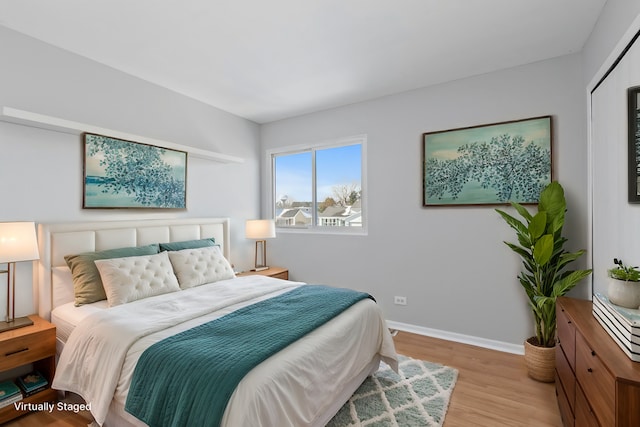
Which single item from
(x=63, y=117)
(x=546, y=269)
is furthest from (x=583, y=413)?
(x=63, y=117)

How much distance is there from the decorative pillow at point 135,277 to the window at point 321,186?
2.07m

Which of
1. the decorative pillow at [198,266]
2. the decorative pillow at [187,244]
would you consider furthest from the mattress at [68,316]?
the decorative pillow at [187,244]

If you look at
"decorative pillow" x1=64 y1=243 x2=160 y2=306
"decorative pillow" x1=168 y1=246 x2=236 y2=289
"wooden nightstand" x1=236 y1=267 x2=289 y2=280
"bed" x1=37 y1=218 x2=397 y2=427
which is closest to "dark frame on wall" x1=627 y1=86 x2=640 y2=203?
"bed" x1=37 y1=218 x2=397 y2=427

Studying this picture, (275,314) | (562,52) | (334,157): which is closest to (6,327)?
(275,314)

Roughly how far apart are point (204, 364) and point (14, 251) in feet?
5.84

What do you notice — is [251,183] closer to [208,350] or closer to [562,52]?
[208,350]

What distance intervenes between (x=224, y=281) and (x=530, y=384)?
281 centimetres

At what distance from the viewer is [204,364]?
1.46 metres

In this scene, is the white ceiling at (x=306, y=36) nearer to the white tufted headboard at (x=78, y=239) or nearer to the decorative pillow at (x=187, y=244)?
the white tufted headboard at (x=78, y=239)

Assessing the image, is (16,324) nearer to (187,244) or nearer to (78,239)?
(78,239)

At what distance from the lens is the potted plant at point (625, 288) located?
1408 mm

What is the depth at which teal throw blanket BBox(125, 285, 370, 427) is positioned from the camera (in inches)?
53.2

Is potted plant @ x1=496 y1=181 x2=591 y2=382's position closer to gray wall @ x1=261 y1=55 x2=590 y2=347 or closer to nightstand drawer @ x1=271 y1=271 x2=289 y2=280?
gray wall @ x1=261 y1=55 x2=590 y2=347

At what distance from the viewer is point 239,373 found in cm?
139
